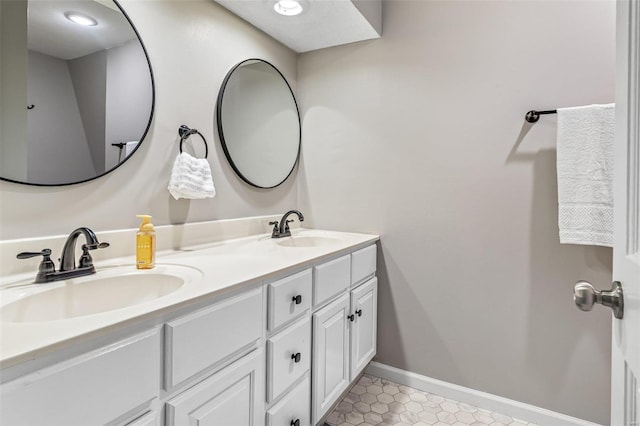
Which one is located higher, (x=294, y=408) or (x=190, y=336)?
(x=190, y=336)

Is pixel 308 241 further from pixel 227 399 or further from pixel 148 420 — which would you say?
pixel 148 420

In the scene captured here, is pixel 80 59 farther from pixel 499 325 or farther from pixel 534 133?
pixel 499 325

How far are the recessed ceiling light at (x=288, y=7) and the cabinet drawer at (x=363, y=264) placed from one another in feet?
4.13

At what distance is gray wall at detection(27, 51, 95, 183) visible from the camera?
1042mm


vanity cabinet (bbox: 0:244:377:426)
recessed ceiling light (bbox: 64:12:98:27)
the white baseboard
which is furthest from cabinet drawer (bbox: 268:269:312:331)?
recessed ceiling light (bbox: 64:12:98:27)

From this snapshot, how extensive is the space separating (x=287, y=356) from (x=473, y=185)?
4.10 feet

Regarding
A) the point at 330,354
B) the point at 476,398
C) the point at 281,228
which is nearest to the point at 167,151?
the point at 281,228

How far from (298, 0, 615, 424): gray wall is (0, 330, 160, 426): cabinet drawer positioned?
1483 mm

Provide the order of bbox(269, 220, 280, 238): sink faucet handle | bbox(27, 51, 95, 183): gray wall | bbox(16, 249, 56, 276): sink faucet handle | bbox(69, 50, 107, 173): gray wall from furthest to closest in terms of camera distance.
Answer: bbox(269, 220, 280, 238): sink faucet handle → bbox(69, 50, 107, 173): gray wall → bbox(27, 51, 95, 183): gray wall → bbox(16, 249, 56, 276): sink faucet handle

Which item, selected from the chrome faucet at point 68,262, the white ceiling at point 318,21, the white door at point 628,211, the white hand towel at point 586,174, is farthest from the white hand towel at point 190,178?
the white hand towel at point 586,174

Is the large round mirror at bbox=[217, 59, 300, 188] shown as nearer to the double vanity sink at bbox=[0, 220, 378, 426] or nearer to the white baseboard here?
the double vanity sink at bbox=[0, 220, 378, 426]

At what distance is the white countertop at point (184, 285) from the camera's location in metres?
0.58

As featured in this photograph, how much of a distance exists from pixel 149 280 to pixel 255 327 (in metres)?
0.36

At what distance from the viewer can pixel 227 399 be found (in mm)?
927
